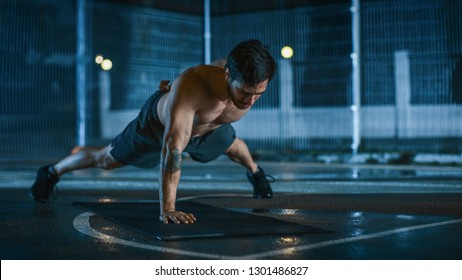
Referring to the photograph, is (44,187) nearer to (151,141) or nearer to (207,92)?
(151,141)

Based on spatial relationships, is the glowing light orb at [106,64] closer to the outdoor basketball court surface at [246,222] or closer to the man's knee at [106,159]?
the outdoor basketball court surface at [246,222]

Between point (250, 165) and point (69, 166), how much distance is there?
1.54 m

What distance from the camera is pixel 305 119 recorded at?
14414 mm

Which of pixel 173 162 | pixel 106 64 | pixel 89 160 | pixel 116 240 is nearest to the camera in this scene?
pixel 116 240

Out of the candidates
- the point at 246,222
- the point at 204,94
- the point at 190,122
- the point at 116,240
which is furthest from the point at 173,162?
the point at 116,240

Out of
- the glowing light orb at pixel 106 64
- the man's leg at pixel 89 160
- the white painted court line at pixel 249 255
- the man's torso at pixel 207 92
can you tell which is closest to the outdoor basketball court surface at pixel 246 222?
the white painted court line at pixel 249 255

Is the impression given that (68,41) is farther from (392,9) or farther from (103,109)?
(392,9)

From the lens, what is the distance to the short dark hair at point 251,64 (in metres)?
4.43

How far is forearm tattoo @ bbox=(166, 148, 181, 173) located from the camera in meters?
4.60

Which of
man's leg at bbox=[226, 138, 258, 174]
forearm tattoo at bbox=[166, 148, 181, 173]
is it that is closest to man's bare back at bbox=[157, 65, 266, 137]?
forearm tattoo at bbox=[166, 148, 181, 173]

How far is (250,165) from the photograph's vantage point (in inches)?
247

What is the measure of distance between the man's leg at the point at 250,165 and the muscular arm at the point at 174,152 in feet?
4.64
